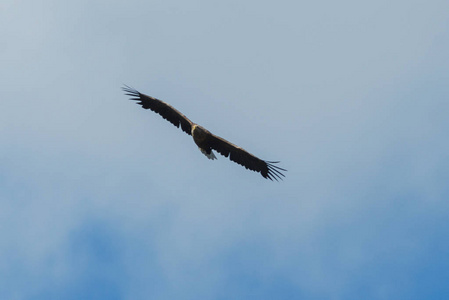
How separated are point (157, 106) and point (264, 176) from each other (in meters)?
4.83

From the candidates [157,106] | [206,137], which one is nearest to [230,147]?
[206,137]

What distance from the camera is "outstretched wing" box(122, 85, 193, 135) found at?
30.3 metres

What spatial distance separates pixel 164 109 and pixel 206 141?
7.29ft

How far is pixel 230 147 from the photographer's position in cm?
2956

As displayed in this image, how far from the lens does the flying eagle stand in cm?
2919

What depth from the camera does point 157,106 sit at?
101ft

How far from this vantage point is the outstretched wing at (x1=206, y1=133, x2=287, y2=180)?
29031mm

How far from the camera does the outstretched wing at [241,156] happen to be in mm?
29031

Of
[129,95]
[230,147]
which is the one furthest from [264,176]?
[129,95]

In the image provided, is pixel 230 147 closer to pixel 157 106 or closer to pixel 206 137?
pixel 206 137

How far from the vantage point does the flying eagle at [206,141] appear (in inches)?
1149

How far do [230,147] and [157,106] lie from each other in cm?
326

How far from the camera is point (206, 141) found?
29.6 metres

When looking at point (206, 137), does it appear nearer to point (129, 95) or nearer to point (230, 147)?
point (230, 147)
